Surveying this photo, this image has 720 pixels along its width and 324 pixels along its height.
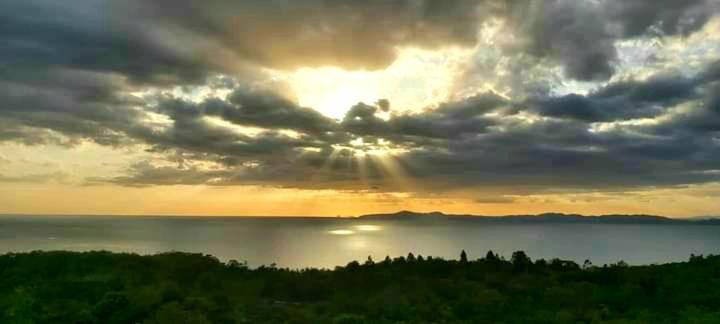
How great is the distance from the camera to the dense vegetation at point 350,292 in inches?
647

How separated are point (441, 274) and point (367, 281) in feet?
15.1

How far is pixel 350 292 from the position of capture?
22.5m

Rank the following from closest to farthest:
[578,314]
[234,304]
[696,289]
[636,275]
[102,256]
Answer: [578,314] → [234,304] → [696,289] → [636,275] → [102,256]

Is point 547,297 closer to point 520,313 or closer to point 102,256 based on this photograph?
point 520,313

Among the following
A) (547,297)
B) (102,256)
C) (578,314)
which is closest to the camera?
(578,314)

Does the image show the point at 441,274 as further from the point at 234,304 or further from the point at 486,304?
the point at 234,304

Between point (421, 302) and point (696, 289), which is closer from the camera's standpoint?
point (421, 302)

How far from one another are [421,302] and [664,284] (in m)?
11.1

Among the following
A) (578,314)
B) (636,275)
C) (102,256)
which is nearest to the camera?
(578,314)

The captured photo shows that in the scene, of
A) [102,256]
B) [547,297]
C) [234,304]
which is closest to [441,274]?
[547,297]

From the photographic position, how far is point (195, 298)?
17422 millimetres

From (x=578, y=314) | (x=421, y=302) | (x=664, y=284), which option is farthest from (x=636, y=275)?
(x=421, y=302)

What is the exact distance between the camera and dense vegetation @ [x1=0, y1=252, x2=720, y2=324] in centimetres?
1642

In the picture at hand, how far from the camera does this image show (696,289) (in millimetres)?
21359
